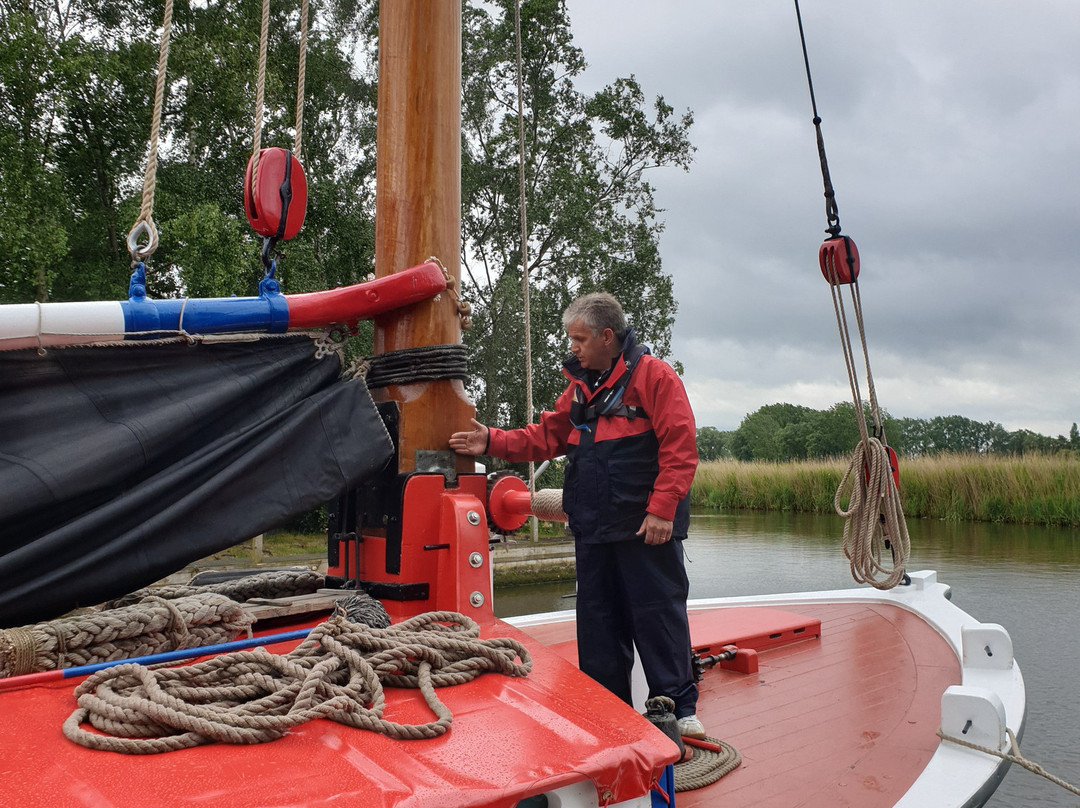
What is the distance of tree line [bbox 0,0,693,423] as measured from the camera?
31.6 feet

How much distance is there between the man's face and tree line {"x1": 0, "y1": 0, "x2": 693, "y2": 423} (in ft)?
24.4

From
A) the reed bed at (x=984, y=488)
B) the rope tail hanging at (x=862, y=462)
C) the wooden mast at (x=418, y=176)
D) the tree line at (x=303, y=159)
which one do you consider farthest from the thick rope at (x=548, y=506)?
the reed bed at (x=984, y=488)

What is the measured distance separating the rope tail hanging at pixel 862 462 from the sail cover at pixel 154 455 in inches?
93.3

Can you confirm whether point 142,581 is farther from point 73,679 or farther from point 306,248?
point 306,248

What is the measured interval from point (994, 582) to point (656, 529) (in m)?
8.85

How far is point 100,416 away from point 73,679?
1.95 feet

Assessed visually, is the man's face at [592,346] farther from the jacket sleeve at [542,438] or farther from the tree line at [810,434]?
the tree line at [810,434]

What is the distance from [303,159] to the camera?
43.9ft

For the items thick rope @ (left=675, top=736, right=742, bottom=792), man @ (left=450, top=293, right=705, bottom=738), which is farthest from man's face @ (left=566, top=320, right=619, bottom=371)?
thick rope @ (left=675, top=736, right=742, bottom=792)

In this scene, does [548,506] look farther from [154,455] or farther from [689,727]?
[154,455]

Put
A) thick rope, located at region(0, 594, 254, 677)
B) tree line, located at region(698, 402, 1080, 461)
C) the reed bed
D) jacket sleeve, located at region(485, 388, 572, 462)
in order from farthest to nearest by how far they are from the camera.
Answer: tree line, located at region(698, 402, 1080, 461) < the reed bed < jacket sleeve, located at region(485, 388, 572, 462) < thick rope, located at region(0, 594, 254, 677)

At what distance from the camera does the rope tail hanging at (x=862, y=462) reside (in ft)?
11.8

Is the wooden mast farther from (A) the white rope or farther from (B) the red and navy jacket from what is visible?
(A) the white rope

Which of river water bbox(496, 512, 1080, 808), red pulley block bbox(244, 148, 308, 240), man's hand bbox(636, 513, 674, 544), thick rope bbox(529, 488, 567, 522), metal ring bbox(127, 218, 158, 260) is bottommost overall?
river water bbox(496, 512, 1080, 808)
